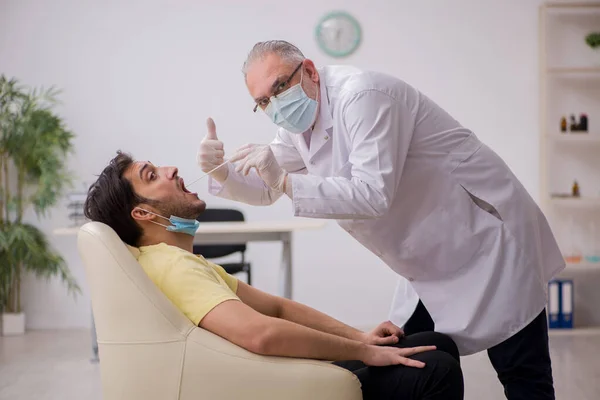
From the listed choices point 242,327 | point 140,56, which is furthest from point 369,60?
point 242,327

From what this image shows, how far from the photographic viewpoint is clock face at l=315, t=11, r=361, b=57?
4840 mm

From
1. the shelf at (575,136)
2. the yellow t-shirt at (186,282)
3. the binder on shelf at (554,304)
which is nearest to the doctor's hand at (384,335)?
the yellow t-shirt at (186,282)

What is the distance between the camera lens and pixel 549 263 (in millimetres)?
1879

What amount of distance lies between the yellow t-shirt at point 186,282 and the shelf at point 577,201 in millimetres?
3422

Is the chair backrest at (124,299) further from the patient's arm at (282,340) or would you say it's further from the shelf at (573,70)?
the shelf at (573,70)

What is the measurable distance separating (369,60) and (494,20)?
2.76 feet

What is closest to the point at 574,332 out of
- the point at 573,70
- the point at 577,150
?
the point at 577,150

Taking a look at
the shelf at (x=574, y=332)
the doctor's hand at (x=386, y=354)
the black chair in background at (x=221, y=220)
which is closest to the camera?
the doctor's hand at (x=386, y=354)

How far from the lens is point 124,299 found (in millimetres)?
1474

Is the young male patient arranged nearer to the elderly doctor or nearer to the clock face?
the elderly doctor

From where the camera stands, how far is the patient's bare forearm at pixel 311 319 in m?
1.86

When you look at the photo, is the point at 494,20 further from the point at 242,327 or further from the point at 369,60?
the point at 242,327

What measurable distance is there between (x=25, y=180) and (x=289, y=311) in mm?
3461

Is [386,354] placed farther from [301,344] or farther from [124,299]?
[124,299]
